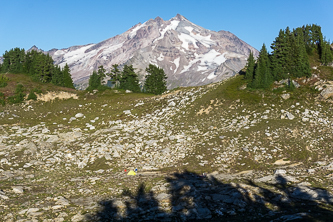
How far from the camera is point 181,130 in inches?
1489

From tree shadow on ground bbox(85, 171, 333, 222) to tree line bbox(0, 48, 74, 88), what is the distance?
6857 centimetres

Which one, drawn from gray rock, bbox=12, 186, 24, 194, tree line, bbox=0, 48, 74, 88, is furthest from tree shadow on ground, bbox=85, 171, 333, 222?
tree line, bbox=0, 48, 74, 88

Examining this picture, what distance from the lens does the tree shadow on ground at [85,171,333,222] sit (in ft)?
55.0

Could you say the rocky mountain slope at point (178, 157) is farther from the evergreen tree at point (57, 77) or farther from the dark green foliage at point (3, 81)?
the evergreen tree at point (57, 77)

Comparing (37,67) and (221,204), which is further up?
(37,67)

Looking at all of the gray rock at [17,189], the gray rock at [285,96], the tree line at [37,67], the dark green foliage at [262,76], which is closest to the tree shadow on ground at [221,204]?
the gray rock at [17,189]

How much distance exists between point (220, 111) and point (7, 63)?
9382cm

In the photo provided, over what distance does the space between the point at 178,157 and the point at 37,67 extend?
6822 cm

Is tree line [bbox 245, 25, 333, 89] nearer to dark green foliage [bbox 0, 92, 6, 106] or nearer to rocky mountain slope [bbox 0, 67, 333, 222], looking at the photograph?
rocky mountain slope [bbox 0, 67, 333, 222]

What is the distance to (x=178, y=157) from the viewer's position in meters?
30.2

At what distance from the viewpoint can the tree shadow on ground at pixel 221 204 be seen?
16.8 metres

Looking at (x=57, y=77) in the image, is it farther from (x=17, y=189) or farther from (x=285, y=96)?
(x=285, y=96)

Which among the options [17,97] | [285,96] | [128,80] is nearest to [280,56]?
[285,96]

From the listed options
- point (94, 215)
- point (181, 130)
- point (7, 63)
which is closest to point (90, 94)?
point (181, 130)
